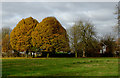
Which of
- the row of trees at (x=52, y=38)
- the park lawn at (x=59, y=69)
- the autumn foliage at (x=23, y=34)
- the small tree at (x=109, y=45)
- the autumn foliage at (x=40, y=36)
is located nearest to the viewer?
the park lawn at (x=59, y=69)

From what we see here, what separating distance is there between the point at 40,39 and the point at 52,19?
549cm

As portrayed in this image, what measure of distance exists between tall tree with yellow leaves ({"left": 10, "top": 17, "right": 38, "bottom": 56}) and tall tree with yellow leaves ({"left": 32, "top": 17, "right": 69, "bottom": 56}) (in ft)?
6.89

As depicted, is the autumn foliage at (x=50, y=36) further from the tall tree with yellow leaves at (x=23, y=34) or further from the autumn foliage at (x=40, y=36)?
the tall tree with yellow leaves at (x=23, y=34)

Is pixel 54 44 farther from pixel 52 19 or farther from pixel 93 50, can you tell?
pixel 93 50

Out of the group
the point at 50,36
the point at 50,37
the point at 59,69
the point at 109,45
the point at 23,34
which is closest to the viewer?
the point at 59,69

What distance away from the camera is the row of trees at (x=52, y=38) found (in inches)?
1435

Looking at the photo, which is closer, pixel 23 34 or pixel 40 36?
pixel 40 36

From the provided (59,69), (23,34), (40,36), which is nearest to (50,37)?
(40,36)

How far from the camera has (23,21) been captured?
4075cm

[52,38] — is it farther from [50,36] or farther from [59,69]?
[59,69]

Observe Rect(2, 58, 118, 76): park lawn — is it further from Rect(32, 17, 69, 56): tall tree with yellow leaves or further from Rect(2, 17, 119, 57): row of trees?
Rect(2, 17, 119, 57): row of trees

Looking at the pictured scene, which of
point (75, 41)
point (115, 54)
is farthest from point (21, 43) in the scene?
point (115, 54)

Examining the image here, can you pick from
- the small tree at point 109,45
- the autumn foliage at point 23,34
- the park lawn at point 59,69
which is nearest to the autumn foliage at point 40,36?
the autumn foliage at point 23,34

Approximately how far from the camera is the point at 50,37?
36312mm
